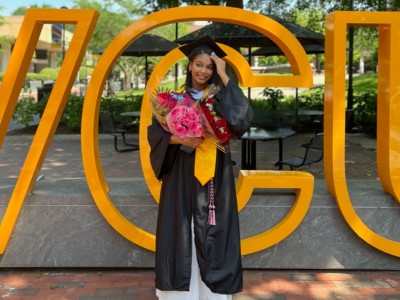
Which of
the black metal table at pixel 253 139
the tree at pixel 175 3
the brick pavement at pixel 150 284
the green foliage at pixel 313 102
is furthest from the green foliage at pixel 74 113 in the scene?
the brick pavement at pixel 150 284

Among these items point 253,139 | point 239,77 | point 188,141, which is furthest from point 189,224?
point 253,139

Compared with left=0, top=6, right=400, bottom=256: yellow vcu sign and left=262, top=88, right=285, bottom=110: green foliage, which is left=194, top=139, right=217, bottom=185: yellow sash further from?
left=262, top=88, right=285, bottom=110: green foliage

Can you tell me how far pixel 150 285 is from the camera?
423 centimetres

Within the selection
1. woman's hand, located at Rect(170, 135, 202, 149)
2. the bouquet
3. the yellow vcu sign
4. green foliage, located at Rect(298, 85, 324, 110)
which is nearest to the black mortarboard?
the bouquet

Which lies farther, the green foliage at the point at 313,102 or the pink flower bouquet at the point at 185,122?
the green foliage at the point at 313,102

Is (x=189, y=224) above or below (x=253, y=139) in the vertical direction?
below

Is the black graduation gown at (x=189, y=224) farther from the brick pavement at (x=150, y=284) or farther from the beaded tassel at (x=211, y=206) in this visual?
the brick pavement at (x=150, y=284)

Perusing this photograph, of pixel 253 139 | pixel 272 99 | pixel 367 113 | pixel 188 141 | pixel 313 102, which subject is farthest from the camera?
pixel 313 102

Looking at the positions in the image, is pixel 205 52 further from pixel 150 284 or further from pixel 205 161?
pixel 150 284

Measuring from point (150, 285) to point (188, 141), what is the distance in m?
1.59

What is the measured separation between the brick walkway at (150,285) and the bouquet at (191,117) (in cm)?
144

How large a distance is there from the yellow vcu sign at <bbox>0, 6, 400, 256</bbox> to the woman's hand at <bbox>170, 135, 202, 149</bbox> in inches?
46.9

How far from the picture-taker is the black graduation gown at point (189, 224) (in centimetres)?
332

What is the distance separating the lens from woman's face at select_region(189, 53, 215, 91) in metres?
3.23
